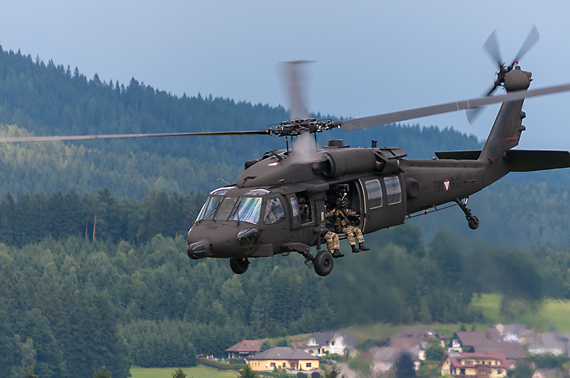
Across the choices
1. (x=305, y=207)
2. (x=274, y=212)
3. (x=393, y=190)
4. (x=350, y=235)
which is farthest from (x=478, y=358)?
(x=274, y=212)

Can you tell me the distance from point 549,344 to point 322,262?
61.6m

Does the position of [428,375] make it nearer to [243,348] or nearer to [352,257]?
[352,257]

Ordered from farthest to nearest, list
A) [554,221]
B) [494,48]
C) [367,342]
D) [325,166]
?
[554,221], [367,342], [494,48], [325,166]

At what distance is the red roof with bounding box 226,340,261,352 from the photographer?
192 metres

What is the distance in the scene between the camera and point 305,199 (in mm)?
30531

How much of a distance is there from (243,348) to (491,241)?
129648 mm

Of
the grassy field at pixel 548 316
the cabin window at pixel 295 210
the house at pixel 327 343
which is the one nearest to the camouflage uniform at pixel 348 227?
the cabin window at pixel 295 210

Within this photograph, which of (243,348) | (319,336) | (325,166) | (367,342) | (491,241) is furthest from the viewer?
(243,348)

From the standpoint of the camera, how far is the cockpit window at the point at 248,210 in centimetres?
2869

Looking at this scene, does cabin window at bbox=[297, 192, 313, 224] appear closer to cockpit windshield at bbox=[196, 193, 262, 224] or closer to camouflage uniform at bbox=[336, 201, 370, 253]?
camouflage uniform at bbox=[336, 201, 370, 253]

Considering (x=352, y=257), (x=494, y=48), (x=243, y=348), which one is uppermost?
(x=494, y=48)

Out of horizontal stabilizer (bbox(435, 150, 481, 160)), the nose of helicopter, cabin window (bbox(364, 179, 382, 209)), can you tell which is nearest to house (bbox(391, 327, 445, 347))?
horizontal stabilizer (bbox(435, 150, 481, 160))

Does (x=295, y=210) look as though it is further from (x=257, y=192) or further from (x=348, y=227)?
(x=348, y=227)

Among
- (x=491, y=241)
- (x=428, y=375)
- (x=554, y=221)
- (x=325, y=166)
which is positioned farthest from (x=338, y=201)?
(x=554, y=221)
